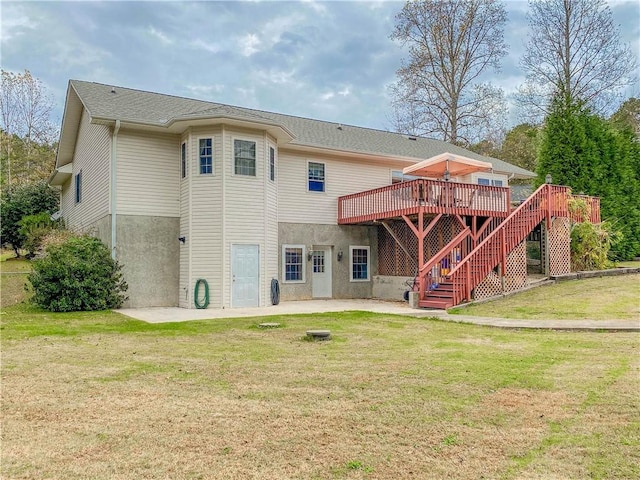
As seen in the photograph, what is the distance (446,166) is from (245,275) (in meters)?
7.42

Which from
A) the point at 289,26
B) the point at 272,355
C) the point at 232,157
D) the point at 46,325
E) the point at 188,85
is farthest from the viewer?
the point at 188,85

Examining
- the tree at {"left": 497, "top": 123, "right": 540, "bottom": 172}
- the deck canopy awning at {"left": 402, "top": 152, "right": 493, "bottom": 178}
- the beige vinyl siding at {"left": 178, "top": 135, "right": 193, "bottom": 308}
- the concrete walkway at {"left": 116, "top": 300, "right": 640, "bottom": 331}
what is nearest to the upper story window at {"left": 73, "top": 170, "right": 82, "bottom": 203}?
the beige vinyl siding at {"left": 178, "top": 135, "right": 193, "bottom": 308}

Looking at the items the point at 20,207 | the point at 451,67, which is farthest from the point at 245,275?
the point at 451,67

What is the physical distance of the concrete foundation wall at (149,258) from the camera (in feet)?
44.7

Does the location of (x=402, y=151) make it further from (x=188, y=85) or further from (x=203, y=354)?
(x=188, y=85)

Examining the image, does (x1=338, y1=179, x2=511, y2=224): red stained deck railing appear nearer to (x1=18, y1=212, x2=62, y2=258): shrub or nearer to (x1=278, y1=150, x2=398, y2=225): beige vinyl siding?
(x1=278, y1=150, x2=398, y2=225): beige vinyl siding

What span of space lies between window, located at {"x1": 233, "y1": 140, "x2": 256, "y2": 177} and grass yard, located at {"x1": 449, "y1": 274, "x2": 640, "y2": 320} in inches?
283

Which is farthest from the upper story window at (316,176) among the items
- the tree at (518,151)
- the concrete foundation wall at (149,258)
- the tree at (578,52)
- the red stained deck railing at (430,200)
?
the tree at (518,151)

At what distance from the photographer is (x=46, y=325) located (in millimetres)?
9539

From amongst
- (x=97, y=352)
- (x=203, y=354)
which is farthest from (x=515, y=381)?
(x=97, y=352)

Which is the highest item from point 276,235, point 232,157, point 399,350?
point 232,157

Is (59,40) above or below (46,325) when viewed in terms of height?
above

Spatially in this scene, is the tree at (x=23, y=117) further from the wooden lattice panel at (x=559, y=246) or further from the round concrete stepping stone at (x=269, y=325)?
the wooden lattice panel at (x=559, y=246)

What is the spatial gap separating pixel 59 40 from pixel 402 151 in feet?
57.7
